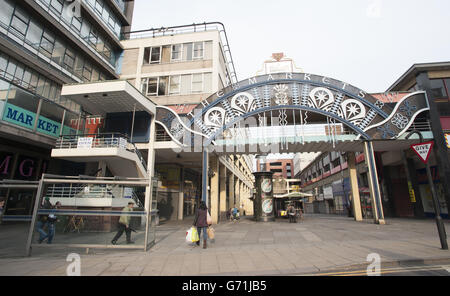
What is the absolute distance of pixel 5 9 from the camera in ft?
52.2

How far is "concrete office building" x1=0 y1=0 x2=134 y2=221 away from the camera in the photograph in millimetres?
15555

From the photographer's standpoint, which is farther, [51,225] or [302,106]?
[302,106]

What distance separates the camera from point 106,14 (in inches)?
1033

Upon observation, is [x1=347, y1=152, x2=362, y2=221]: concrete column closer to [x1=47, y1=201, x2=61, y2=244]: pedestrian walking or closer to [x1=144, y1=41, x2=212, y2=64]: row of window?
[x1=144, y1=41, x2=212, y2=64]: row of window

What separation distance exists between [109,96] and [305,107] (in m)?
15.3

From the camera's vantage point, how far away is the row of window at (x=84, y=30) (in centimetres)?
1962

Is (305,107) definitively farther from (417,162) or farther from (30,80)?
(30,80)

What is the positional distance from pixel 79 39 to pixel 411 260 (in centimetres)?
2872

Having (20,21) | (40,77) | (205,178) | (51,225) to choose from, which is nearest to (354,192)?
(205,178)

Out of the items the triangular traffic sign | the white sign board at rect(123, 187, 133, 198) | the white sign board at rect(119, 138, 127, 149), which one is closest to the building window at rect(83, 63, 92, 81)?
the white sign board at rect(119, 138, 127, 149)

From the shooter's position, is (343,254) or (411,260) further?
(343,254)

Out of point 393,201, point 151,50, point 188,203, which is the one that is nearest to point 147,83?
point 151,50

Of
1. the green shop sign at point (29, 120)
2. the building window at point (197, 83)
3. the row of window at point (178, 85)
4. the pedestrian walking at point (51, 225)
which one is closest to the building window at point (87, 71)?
the row of window at point (178, 85)
